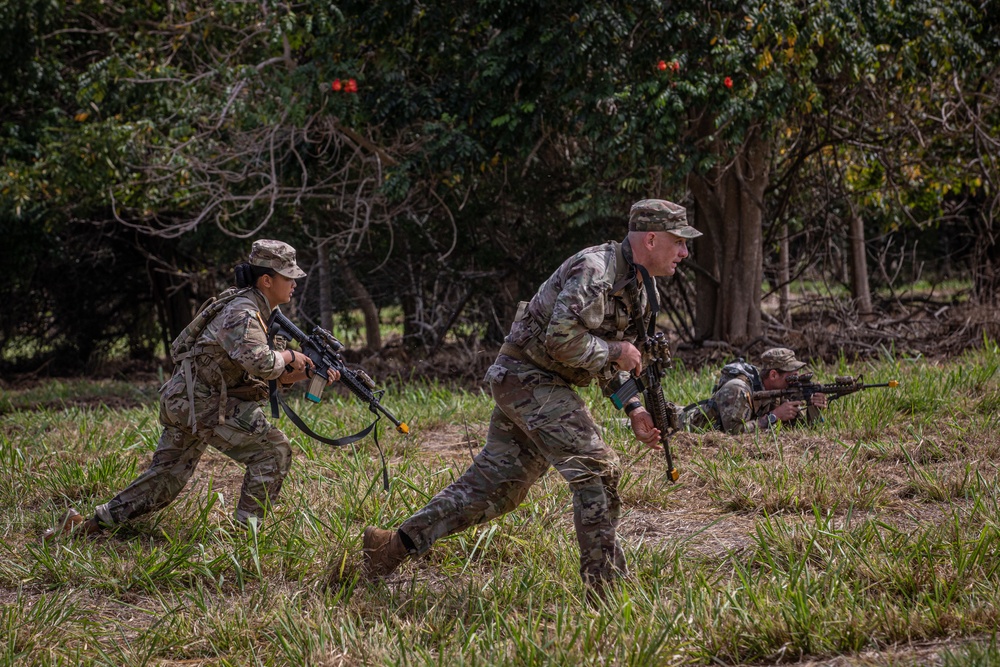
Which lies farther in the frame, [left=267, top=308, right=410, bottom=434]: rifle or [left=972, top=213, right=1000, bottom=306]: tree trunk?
[left=972, top=213, right=1000, bottom=306]: tree trunk

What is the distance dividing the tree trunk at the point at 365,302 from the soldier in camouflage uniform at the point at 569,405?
26.6ft

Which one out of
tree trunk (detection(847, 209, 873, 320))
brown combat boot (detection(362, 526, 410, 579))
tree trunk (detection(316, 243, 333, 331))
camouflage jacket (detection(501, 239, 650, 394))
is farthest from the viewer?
tree trunk (detection(316, 243, 333, 331))

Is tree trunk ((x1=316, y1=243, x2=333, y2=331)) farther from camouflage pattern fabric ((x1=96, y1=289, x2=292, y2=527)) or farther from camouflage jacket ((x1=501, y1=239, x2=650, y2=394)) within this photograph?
camouflage jacket ((x1=501, y1=239, x2=650, y2=394))

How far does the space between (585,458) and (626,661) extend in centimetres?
88

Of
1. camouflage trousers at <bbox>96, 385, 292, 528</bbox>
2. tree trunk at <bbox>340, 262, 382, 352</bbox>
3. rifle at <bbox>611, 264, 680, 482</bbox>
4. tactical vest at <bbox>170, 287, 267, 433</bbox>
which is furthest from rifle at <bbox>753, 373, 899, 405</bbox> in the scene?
tree trunk at <bbox>340, 262, 382, 352</bbox>

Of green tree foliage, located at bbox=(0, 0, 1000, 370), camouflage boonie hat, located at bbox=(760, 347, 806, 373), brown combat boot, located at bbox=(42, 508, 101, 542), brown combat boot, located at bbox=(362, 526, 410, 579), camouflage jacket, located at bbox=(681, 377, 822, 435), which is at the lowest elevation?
brown combat boot, located at bbox=(42, 508, 101, 542)

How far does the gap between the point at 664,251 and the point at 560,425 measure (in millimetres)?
837

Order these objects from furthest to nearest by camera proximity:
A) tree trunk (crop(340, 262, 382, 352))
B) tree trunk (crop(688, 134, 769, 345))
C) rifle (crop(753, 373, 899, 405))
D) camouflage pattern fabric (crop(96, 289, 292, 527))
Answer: tree trunk (crop(340, 262, 382, 352)) → tree trunk (crop(688, 134, 769, 345)) → rifle (crop(753, 373, 899, 405)) → camouflage pattern fabric (crop(96, 289, 292, 527))

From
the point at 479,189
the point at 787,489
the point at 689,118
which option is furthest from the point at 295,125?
the point at 787,489

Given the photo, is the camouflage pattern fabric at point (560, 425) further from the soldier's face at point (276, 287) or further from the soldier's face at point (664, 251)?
the soldier's face at point (276, 287)

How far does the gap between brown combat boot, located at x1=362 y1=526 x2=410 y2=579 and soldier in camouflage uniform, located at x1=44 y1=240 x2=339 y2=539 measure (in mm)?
834

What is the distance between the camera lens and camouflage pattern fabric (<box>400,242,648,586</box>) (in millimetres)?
3930

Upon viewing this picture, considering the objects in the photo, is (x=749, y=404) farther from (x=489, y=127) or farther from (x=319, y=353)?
(x=489, y=127)

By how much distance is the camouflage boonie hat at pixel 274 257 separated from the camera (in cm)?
489
